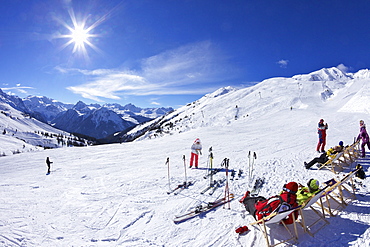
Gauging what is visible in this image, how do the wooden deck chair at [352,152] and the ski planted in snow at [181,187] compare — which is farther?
the wooden deck chair at [352,152]

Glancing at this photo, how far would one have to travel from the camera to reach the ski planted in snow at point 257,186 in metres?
6.92

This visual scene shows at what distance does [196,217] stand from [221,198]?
1.45 meters

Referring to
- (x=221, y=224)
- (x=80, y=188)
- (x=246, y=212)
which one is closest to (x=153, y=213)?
(x=221, y=224)

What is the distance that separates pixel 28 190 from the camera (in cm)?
934

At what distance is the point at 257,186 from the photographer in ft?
24.3

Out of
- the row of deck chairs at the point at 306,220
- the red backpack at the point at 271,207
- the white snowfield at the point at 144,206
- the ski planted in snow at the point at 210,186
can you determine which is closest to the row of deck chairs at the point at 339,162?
the white snowfield at the point at 144,206

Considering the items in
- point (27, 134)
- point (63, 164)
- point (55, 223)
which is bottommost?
point (55, 223)

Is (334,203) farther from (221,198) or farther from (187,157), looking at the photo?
(187,157)

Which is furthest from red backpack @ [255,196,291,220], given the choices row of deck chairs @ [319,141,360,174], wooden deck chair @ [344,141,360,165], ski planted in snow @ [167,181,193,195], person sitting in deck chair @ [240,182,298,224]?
wooden deck chair @ [344,141,360,165]

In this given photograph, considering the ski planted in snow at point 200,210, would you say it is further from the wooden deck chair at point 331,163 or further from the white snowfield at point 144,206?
the wooden deck chair at point 331,163

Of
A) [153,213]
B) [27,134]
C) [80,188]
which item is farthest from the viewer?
[27,134]

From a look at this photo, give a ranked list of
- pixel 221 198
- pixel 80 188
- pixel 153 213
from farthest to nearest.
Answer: pixel 80 188 < pixel 221 198 < pixel 153 213

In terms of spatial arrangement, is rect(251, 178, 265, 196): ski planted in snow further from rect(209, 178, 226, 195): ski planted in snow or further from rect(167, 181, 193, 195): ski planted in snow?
rect(167, 181, 193, 195): ski planted in snow

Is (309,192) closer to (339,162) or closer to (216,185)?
(216,185)
